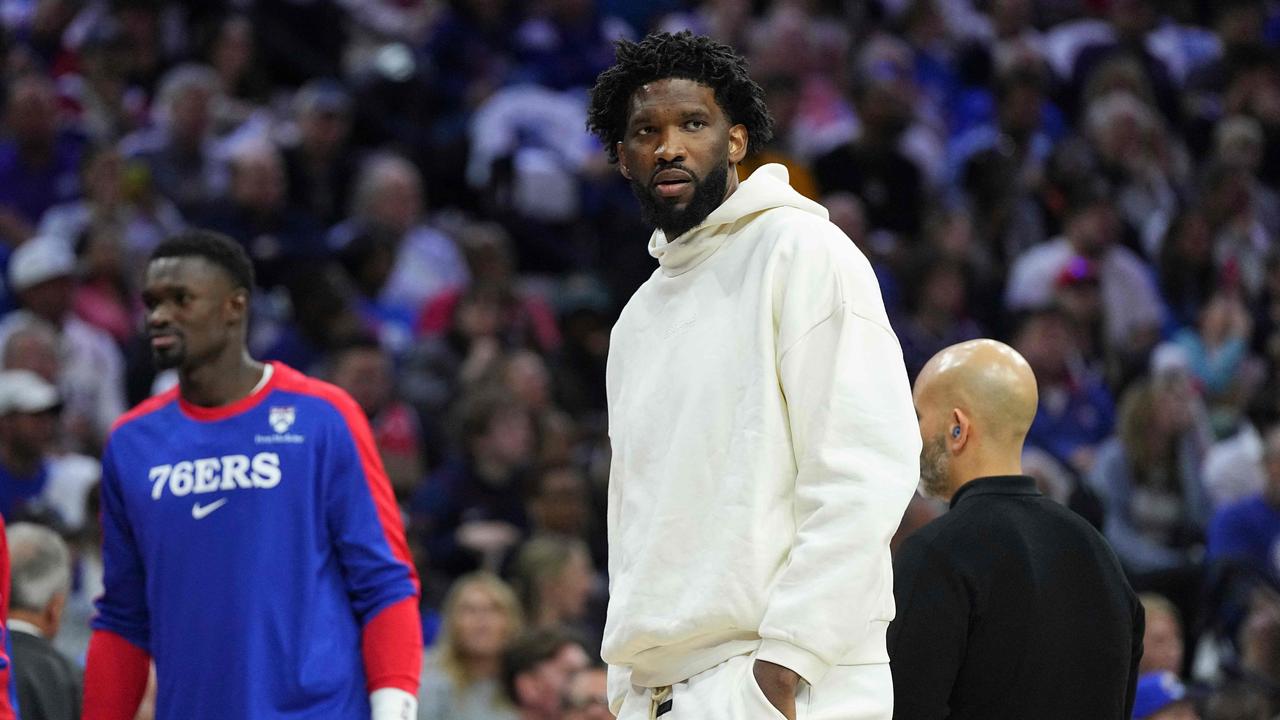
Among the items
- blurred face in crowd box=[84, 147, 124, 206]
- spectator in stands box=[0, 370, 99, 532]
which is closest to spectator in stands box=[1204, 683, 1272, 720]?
spectator in stands box=[0, 370, 99, 532]

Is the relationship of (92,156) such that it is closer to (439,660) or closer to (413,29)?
(413,29)

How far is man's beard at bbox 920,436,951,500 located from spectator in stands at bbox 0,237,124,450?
600cm

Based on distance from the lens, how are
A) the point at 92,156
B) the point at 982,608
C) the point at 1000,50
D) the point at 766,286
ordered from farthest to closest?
1. the point at 1000,50
2. the point at 92,156
3. the point at 982,608
4. the point at 766,286

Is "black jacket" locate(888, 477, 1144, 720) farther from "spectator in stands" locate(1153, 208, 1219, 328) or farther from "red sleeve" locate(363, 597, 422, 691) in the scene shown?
"spectator in stands" locate(1153, 208, 1219, 328)

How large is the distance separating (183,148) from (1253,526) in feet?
21.8

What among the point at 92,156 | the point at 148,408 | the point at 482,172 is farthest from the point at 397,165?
the point at 148,408

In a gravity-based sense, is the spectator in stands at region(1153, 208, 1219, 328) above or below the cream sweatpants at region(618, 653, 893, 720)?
below

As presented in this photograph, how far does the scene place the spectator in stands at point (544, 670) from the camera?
7.09 meters

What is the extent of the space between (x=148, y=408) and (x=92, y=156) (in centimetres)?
610

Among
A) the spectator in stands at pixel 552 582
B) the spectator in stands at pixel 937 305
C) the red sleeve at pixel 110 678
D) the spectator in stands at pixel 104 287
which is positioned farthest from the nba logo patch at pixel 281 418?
the spectator in stands at pixel 937 305

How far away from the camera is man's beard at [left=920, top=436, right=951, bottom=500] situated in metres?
4.27

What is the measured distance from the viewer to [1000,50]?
14.0m

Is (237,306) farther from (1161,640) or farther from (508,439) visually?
(508,439)

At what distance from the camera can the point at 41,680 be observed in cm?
519
